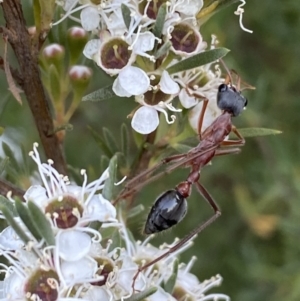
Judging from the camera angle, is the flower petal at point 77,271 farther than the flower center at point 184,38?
No

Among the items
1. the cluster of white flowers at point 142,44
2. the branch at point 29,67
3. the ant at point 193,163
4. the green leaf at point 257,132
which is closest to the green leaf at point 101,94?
the cluster of white flowers at point 142,44

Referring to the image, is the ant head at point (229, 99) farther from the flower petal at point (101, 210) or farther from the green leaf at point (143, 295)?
the green leaf at point (143, 295)

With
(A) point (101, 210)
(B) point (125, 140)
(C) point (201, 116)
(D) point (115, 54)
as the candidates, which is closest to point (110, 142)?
(B) point (125, 140)

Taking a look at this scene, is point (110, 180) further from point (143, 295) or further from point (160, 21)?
point (160, 21)

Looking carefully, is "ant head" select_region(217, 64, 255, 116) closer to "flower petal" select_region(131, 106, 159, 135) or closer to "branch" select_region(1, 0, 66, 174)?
"flower petal" select_region(131, 106, 159, 135)

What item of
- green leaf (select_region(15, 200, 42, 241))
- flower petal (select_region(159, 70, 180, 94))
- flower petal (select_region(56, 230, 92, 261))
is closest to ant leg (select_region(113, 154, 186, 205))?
flower petal (select_region(159, 70, 180, 94))

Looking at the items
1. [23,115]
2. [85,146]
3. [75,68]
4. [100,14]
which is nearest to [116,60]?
[100,14]
